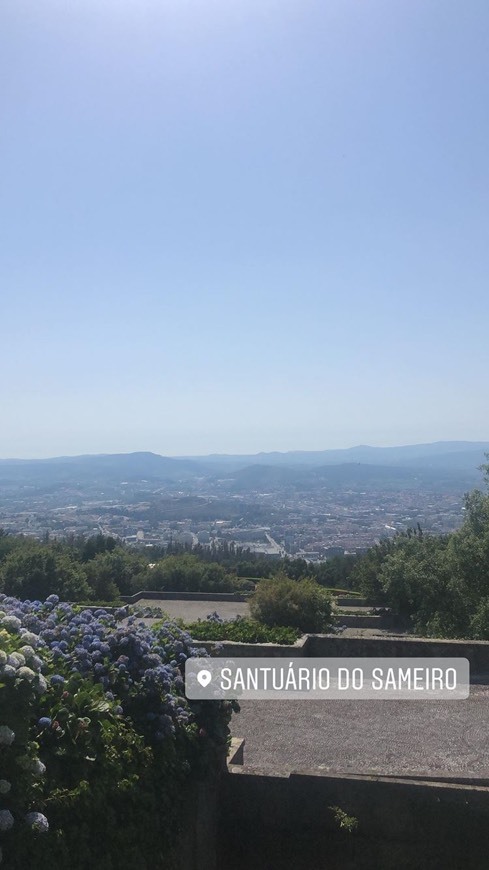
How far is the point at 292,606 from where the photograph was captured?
12.5 meters

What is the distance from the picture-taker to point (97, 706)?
3.42 meters

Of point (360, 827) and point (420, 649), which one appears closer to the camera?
point (360, 827)

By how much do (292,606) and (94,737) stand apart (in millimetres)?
9549

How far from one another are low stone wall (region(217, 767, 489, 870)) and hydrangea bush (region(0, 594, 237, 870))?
0.49m

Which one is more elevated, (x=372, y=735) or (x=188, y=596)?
(x=372, y=735)

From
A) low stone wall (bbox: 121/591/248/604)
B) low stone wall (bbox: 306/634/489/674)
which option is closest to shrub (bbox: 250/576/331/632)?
low stone wall (bbox: 306/634/489/674)

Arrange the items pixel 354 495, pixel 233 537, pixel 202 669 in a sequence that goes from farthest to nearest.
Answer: pixel 354 495, pixel 233 537, pixel 202 669

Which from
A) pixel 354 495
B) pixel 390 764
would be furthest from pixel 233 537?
pixel 390 764

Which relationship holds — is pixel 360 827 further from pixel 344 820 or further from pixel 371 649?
pixel 371 649

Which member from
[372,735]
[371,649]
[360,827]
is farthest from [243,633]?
[360,827]

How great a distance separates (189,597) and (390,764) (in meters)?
18.1

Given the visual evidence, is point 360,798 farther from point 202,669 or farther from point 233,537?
point 233,537

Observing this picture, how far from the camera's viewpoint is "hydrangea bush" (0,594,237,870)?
9.10 ft

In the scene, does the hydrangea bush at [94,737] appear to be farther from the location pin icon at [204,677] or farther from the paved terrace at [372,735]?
the paved terrace at [372,735]
